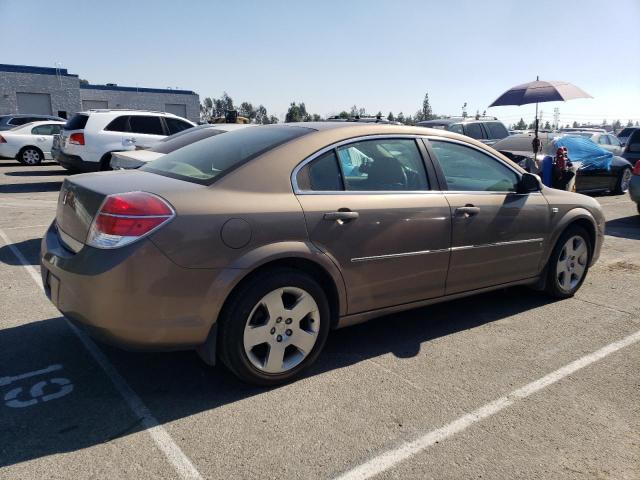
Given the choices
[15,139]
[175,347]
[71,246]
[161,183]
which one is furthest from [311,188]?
[15,139]

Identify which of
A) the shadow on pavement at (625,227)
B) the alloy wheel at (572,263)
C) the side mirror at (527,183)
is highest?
the side mirror at (527,183)

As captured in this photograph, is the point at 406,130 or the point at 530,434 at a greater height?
the point at 406,130

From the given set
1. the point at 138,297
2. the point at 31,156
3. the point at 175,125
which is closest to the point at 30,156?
the point at 31,156

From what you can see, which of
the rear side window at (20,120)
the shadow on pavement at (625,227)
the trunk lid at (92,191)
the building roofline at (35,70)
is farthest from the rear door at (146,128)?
the building roofline at (35,70)

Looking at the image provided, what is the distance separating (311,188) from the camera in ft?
11.0

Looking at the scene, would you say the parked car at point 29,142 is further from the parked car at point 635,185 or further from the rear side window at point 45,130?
the parked car at point 635,185

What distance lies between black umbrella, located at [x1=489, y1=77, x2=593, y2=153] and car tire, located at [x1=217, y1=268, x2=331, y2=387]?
320 inches

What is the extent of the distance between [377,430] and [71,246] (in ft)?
6.73

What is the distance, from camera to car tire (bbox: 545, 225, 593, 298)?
4.85m

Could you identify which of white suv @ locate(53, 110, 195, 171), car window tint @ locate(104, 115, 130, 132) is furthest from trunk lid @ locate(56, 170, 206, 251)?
car window tint @ locate(104, 115, 130, 132)

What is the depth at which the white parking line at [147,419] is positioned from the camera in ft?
8.07

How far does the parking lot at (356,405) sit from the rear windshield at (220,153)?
1.28 meters

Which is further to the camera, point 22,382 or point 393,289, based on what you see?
point 393,289

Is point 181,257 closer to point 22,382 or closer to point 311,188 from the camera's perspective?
point 311,188
